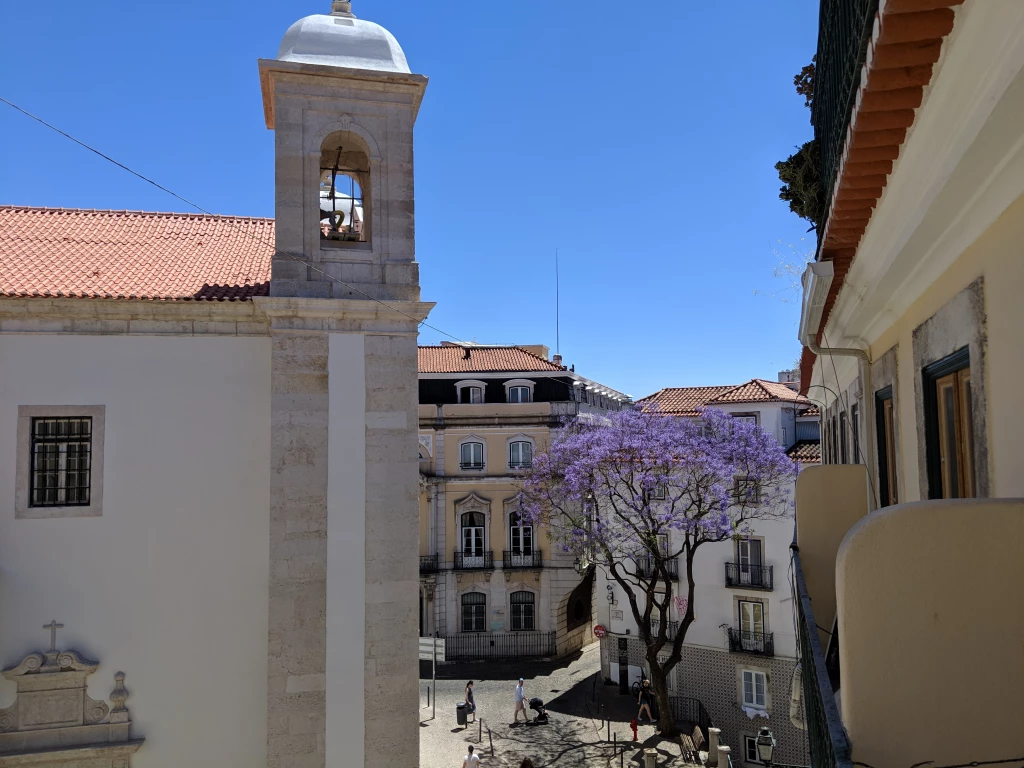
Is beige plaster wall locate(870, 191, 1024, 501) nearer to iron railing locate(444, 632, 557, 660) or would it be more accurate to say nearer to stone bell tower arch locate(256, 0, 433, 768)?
stone bell tower arch locate(256, 0, 433, 768)

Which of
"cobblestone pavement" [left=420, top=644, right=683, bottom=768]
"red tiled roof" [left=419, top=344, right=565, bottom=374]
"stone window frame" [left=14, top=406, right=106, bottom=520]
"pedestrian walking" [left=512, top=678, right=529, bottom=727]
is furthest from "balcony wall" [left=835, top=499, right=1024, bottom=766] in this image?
"red tiled roof" [left=419, top=344, right=565, bottom=374]

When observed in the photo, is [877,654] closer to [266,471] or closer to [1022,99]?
[1022,99]

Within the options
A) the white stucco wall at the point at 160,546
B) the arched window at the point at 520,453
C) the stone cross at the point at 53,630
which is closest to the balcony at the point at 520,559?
the arched window at the point at 520,453

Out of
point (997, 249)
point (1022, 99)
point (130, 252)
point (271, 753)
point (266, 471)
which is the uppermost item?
point (130, 252)

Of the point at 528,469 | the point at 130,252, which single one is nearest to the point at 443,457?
the point at 528,469

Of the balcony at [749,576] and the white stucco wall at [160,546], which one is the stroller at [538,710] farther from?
the white stucco wall at [160,546]

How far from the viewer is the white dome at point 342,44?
28.8 ft

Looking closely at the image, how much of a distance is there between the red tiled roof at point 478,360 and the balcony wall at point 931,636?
83.3 ft

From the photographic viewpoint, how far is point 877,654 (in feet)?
4.87

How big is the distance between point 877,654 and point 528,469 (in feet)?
81.6

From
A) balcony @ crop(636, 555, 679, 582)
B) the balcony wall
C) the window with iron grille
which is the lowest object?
balcony @ crop(636, 555, 679, 582)

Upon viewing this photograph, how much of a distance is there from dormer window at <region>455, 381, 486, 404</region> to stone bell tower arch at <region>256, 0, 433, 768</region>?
1785 centimetres

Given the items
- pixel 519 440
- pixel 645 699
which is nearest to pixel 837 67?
pixel 645 699

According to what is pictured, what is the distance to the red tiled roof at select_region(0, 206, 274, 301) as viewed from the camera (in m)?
8.59
